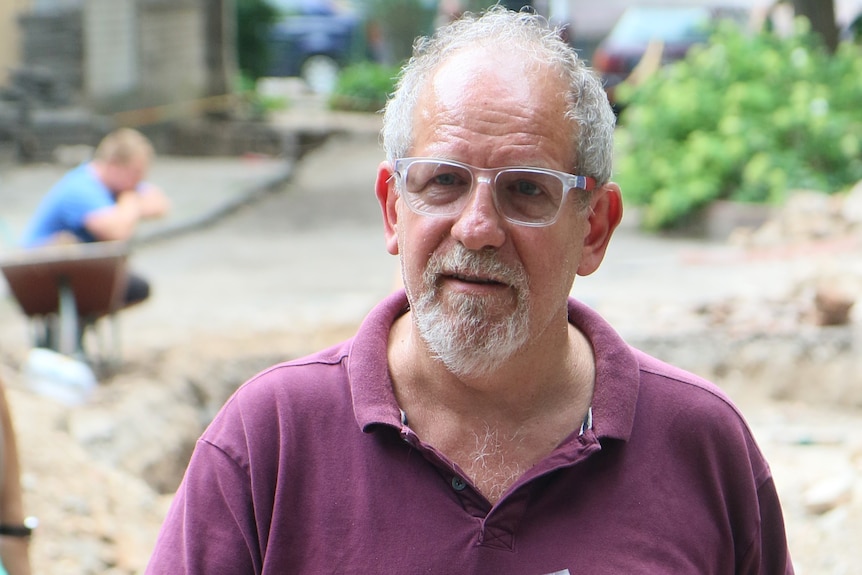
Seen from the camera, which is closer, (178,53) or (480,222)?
(480,222)

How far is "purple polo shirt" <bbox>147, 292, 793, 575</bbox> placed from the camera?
1.92 meters

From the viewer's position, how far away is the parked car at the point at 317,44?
27.8m

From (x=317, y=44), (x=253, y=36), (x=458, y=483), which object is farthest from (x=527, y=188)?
(x=317, y=44)

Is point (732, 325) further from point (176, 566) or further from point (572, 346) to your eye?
point (176, 566)

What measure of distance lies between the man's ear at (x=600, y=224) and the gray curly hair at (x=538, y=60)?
0.12 ft

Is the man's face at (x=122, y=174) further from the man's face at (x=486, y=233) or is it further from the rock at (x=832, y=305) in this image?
the man's face at (x=486, y=233)

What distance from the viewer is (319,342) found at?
7770mm

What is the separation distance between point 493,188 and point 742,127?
34.3 ft

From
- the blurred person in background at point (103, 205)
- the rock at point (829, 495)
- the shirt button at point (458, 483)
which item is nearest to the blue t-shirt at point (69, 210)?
the blurred person in background at point (103, 205)

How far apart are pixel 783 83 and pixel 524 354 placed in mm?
11186

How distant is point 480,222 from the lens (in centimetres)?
199

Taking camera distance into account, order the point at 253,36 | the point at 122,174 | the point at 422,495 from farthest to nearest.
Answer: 1. the point at 253,36
2. the point at 122,174
3. the point at 422,495

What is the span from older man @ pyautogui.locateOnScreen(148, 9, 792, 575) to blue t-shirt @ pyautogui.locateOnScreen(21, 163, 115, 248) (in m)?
5.85

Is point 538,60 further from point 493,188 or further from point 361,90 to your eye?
point 361,90
